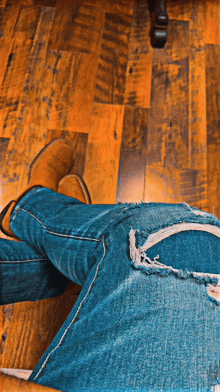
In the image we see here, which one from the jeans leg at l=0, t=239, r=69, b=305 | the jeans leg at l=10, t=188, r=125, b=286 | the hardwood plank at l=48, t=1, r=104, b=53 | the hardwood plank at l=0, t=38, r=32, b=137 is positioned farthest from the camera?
the hardwood plank at l=48, t=1, r=104, b=53

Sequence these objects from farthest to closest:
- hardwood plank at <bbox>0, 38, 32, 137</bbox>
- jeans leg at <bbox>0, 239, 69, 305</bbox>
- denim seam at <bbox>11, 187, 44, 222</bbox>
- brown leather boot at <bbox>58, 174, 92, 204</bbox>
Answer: hardwood plank at <bbox>0, 38, 32, 137</bbox> → brown leather boot at <bbox>58, 174, 92, 204</bbox> → denim seam at <bbox>11, 187, 44, 222</bbox> → jeans leg at <bbox>0, 239, 69, 305</bbox>

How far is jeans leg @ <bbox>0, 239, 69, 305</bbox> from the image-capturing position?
26.4 inches

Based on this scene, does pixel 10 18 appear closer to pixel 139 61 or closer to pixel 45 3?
pixel 45 3

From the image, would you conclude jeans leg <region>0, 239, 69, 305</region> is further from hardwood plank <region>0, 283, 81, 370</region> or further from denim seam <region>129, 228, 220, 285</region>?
denim seam <region>129, 228, 220, 285</region>

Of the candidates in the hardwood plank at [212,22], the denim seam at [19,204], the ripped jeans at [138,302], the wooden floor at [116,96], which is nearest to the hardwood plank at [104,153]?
the wooden floor at [116,96]

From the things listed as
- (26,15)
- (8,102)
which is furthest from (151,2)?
(8,102)

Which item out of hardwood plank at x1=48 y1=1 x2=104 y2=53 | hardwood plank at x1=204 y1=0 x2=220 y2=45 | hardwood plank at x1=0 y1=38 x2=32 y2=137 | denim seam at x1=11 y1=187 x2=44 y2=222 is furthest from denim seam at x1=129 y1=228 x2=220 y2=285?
hardwood plank at x1=204 y1=0 x2=220 y2=45

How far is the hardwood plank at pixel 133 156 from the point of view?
105 centimetres

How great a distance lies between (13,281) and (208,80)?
1043 mm

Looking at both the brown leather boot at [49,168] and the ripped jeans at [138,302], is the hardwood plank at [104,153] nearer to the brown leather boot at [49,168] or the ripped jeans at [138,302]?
the brown leather boot at [49,168]

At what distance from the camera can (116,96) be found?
1.16m

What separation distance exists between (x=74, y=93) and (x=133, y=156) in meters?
0.34

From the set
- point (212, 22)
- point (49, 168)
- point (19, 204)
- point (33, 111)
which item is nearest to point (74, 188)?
point (49, 168)

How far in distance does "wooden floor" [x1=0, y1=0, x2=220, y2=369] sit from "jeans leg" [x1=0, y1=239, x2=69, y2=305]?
1.14ft
